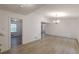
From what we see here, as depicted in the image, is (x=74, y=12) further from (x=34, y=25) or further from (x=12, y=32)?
(x=12, y=32)

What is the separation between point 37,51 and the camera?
6.05ft

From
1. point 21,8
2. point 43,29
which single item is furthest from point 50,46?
point 21,8

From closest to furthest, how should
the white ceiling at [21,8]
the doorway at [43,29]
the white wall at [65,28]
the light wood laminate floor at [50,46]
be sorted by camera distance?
the white ceiling at [21,8]
the light wood laminate floor at [50,46]
the white wall at [65,28]
the doorway at [43,29]

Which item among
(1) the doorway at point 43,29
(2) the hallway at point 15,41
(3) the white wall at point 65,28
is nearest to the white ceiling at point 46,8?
(3) the white wall at point 65,28

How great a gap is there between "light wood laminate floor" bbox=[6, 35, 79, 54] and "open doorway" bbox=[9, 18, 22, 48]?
0.11 metres

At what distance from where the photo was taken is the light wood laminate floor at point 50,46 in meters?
1.84

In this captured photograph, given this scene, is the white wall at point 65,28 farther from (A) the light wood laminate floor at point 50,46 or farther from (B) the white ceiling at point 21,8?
(B) the white ceiling at point 21,8

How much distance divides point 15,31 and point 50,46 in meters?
0.70

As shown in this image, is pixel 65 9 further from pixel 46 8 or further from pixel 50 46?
pixel 50 46

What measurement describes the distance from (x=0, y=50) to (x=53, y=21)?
43.6 inches

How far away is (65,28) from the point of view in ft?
6.66

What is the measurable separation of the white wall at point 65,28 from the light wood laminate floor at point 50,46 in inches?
3.6
